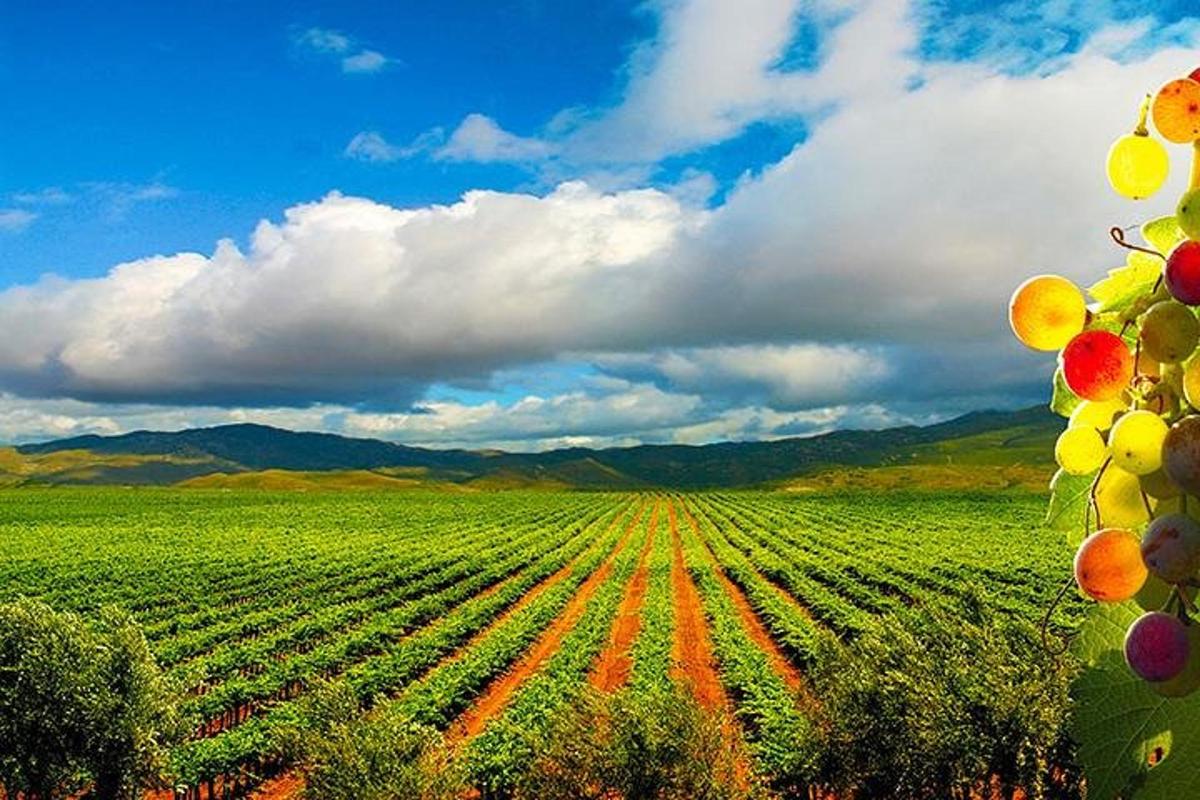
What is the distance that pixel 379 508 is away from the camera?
104 meters

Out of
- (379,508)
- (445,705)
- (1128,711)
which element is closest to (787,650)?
(445,705)

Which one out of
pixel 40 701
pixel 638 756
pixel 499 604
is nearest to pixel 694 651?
pixel 499 604

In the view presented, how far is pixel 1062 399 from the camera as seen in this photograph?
3.90 ft

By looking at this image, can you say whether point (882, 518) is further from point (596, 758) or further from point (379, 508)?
point (596, 758)

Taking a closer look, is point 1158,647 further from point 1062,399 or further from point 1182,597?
point 1062,399

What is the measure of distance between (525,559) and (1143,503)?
48756 millimetres

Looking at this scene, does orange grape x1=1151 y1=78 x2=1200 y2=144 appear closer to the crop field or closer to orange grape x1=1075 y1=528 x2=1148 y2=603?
orange grape x1=1075 y1=528 x2=1148 y2=603

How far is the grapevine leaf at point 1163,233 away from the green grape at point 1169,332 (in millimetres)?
109

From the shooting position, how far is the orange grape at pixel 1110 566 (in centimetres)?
98

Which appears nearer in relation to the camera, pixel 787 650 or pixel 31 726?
pixel 31 726

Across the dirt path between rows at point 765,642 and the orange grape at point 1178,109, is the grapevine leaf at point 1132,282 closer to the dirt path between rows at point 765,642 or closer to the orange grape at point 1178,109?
the orange grape at point 1178,109

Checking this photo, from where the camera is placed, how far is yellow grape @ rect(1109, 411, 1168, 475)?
92 cm

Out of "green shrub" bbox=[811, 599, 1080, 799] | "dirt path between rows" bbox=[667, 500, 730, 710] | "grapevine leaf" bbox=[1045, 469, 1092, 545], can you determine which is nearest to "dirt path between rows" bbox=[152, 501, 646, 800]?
"dirt path between rows" bbox=[667, 500, 730, 710]

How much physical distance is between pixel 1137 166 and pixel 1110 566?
485 millimetres
